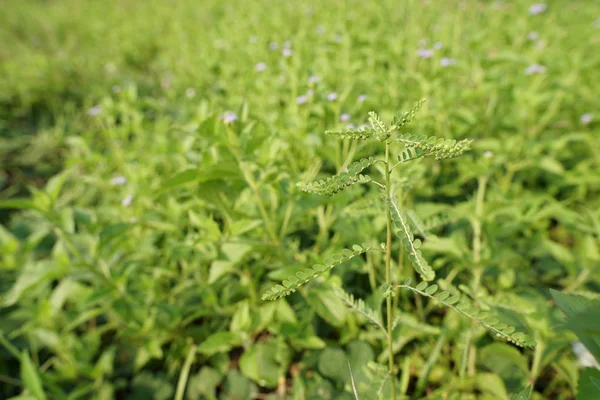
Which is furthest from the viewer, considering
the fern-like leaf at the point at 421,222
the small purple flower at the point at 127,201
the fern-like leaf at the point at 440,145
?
the small purple flower at the point at 127,201

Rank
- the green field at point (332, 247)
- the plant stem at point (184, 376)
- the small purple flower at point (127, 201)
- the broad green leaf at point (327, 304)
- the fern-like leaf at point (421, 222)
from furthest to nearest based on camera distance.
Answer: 1. the small purple flower at point (127, 201)
2. the plant stem at point (184, 376)
3. the broad green leaf at point (327, 304)
4. the green field at point (332, 247)
5. the fern-like leaf at point (421, 222)

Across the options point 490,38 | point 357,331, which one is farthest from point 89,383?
point 490,38

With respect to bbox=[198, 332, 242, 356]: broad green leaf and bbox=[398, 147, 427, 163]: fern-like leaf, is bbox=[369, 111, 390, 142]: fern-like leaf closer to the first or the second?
bbox=[398, 147, 427, 163]: fern-like leaf

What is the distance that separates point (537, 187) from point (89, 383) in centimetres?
230

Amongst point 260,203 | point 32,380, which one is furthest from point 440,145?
point 32,380

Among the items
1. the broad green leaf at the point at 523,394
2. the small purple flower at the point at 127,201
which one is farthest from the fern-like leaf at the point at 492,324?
the small purple flower at the point at 127,201

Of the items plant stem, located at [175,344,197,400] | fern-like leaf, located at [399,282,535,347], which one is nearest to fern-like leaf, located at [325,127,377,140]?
fern-like leaf, located at [399,282,535,347]

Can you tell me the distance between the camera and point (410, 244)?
71 cm

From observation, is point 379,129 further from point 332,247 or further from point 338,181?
point 332,247

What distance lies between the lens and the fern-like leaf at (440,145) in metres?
0.65

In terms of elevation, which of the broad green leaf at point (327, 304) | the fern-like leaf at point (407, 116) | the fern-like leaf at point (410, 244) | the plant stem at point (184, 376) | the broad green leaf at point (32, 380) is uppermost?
the fern-like leaf at point (407, 116)

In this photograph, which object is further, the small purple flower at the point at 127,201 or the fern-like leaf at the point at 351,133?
the small purple flower at the point at 127,201

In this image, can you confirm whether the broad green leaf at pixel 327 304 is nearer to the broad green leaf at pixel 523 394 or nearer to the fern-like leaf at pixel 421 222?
the fern-like leaf at pixel 421 222

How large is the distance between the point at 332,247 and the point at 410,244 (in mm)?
667
